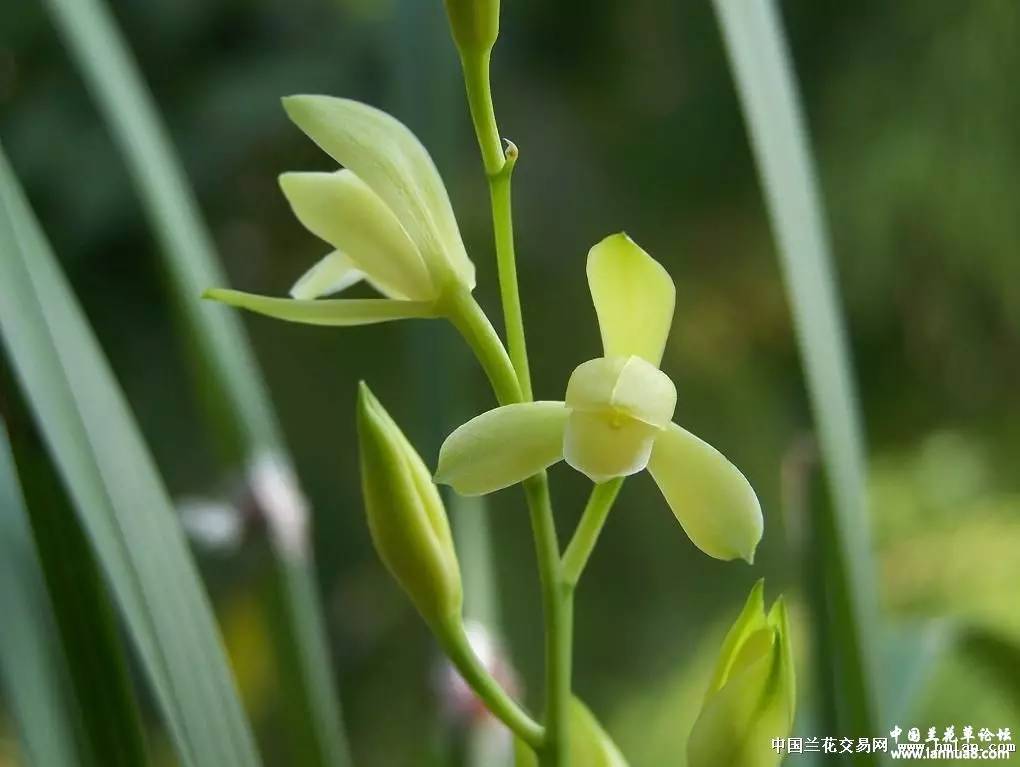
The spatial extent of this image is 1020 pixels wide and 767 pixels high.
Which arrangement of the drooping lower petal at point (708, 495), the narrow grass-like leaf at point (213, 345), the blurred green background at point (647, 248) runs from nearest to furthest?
the drooping lower petal at point (708, 495), the narrow grass-like leaf at point (213, 345), the blurred green background at point (647, 248)

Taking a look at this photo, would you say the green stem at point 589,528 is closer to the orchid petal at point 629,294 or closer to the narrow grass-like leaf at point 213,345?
the orchid petal at point 629,294

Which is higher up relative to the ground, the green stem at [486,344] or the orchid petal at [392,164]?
the orchid petal at [392,164]

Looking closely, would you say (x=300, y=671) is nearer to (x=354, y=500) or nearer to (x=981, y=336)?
(x=354, y=500)

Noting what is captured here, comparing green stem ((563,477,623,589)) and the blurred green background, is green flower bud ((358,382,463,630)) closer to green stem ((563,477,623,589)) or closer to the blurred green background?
green stem ((563,477,623,589))

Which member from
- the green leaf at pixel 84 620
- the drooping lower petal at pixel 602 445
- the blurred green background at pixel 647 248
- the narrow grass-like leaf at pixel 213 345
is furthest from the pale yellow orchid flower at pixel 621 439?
the blurred green background at pixel 647 248

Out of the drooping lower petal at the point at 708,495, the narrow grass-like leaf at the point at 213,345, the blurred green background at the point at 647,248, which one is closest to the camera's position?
the drooping lower petal at the point at 708,495

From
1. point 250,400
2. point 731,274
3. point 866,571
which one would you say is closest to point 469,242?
point 731,274

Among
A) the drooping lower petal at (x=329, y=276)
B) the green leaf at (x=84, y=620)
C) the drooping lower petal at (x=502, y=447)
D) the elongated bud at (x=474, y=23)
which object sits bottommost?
the green leaf at (x=84, y=620)
